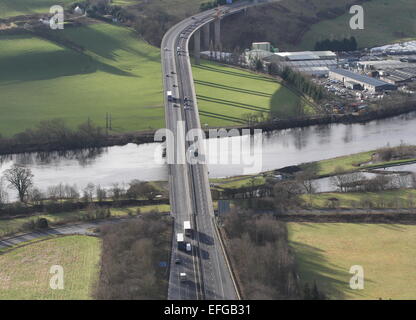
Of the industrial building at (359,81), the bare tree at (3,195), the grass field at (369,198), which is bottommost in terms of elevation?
the grass field at (369,198)

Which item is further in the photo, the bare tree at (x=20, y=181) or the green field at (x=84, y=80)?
the green field at (x=84, y=80)

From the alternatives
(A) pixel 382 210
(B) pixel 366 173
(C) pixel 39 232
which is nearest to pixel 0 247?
(C) pixel 39 232

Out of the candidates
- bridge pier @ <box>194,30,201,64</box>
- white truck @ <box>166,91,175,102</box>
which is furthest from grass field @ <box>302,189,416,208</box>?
bridge pier @ <box>194,30,201,64</box>

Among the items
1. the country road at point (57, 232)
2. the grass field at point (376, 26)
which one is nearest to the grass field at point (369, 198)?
the country road at point (57, 232)

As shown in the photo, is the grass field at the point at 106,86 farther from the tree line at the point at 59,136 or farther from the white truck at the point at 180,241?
the white truck at the point at 180,241

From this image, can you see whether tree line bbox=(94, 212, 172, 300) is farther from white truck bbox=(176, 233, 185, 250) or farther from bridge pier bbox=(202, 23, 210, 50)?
bridge pier bbox=(202, 23, 210, 50)

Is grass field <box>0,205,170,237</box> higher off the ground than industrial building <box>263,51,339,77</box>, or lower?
lower

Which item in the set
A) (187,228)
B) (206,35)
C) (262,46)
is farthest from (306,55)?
(187,228)

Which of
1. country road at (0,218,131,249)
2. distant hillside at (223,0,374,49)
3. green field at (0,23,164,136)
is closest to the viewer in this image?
country road at (0,218,131,249)
